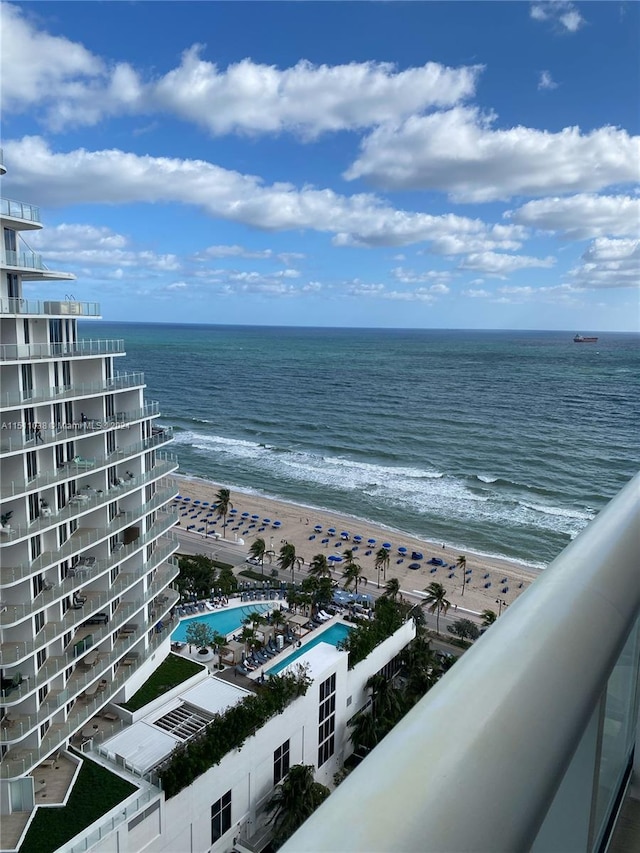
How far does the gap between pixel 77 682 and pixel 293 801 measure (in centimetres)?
816

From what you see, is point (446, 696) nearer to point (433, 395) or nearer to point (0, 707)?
point (0, 707)

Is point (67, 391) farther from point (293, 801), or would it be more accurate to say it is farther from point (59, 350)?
point (293, 801)

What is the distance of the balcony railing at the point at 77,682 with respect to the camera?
19.2m

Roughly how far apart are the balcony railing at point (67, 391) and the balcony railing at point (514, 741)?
1908 cm

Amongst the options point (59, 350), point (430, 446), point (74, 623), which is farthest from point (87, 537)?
point (430, 446)

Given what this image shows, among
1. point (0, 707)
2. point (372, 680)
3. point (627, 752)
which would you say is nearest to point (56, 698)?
point (0, 707)

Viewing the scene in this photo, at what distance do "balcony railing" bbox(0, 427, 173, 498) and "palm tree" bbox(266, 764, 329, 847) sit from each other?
12.4 metres

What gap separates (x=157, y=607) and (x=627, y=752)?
83.5 ft

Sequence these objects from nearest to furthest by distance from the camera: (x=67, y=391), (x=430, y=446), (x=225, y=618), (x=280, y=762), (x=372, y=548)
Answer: (x=67, y=391) < (x=280, y=762) < (x=225, y=618) < (x=372, y=548) < (x=430, y=446)

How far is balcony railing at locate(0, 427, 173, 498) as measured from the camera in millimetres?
18953

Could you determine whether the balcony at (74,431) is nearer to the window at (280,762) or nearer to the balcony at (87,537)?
the balcony at (87,537)

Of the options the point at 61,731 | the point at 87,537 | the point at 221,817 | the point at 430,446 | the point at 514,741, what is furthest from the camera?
Answer: the point at 430,446

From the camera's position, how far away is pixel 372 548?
5256 cm

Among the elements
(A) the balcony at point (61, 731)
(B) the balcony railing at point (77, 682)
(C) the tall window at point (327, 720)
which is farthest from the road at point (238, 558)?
(A) the balcony at point (61, 731)
